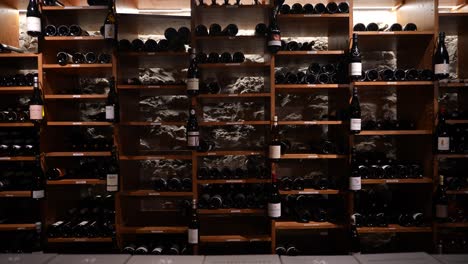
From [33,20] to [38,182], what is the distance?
1.59 m

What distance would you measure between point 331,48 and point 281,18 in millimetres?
848

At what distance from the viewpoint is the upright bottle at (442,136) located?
11.4ft

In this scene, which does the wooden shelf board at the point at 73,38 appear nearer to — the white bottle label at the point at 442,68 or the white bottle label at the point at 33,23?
the white bottle label at the point at 33,23

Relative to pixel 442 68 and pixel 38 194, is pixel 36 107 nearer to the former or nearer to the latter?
pixel 38 194

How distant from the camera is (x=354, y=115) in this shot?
355 cm

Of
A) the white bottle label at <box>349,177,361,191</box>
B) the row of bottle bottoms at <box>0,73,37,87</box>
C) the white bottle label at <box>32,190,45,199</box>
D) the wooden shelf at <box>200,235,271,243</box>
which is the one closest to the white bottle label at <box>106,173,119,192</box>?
the white bottle label at <box>32,190,45,199</box>

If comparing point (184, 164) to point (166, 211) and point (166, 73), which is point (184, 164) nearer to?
point (166, 211)

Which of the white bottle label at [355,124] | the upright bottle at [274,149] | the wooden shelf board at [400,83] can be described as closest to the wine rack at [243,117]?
the wooden shelf board at [400,83]

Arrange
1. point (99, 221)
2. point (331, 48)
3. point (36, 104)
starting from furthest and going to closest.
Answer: point (331, 48) < point (99, 221) < point (36, 104)

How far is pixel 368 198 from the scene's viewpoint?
3.93 metres

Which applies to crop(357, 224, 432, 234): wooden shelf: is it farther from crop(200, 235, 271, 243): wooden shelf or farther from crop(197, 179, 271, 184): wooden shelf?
crop(197, 179, 271, 184): wooden shelf

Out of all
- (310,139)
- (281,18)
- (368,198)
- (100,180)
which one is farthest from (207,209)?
(281,18)

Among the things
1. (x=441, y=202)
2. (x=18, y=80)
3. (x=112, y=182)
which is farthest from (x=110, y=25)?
(x=441, y=202)

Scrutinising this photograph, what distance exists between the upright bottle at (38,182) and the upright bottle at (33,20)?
1.24 m
